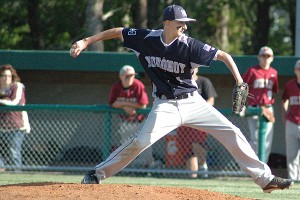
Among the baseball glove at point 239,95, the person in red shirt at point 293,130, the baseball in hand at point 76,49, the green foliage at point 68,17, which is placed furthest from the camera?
the green foliage at point 68,17

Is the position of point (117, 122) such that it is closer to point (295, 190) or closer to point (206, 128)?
point (295, 190)

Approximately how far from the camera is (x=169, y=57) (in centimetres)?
880

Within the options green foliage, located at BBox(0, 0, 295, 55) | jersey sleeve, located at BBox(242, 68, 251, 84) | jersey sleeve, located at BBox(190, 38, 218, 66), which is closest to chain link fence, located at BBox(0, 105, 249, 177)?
jersey sleeve, located at BBox(242, 68, 251, 84)

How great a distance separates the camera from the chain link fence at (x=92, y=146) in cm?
1327

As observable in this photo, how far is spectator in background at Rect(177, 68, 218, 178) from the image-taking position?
13.3m

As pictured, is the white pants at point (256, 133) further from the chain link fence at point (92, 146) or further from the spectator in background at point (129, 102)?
the spectator in background at point (129, 102)

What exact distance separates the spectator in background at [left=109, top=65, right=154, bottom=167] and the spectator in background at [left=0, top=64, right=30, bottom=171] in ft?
4.71

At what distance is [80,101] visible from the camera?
15.5 metres

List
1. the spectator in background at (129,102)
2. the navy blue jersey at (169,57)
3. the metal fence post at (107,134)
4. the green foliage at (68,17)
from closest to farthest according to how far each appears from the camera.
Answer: the navy blue jersey at (169,57) < the spectator in background at (129,102) < the metal fence post at (107,134) < the green foliage at (68,17)

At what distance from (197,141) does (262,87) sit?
1328 mm

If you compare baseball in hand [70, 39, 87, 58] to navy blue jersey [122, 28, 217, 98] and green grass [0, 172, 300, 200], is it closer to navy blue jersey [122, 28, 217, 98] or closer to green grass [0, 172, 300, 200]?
navy blue jersey [122, 28, 217, 98]

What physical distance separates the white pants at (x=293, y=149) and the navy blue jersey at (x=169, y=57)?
448 centimetres

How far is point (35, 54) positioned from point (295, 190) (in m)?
5.60

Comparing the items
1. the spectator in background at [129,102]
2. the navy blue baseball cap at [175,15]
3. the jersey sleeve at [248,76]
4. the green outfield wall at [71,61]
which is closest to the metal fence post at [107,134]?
the spectator in background at [129,102]
